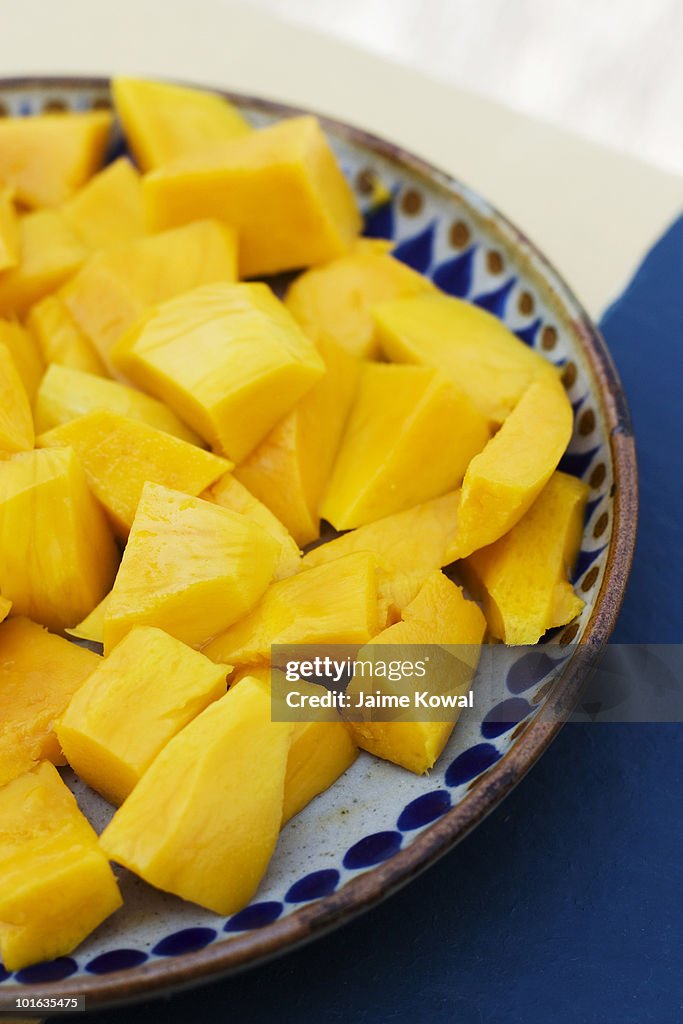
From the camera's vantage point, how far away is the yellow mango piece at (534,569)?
1226 mm

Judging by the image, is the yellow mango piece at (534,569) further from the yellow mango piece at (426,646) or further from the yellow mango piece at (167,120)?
the yellow mango piece at (167,120)

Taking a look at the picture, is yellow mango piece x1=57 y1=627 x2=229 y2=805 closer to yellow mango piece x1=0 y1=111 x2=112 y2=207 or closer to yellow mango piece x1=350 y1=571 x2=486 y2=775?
yellow mango piece x1=350 y1=571 x2=486 y2=775

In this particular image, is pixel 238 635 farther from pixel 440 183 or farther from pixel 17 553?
pixel 440 183

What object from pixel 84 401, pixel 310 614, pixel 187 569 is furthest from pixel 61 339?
pixel 310 614

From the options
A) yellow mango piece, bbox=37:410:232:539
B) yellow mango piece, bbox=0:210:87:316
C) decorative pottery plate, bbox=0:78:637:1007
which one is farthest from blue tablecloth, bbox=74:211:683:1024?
yellow mango piece, bbox=0:210:87:316

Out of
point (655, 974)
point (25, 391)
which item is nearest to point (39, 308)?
point (25, 391)

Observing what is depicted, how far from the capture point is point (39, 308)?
1.54 meters

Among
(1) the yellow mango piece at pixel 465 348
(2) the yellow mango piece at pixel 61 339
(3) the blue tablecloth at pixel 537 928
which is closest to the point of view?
(3) the blue tablecloth at pixel 537 928

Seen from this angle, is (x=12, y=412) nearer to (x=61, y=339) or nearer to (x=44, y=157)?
(x=61, y=339)

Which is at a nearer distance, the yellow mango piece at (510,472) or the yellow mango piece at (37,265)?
the yellow mango piece at (510,472)

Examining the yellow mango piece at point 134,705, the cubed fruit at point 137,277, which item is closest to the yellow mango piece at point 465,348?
the cubed fruit at point 137,277

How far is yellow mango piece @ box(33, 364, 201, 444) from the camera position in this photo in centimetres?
139

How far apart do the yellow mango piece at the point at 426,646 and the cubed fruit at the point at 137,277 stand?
64cm

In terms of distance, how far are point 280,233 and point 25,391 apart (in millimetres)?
496
